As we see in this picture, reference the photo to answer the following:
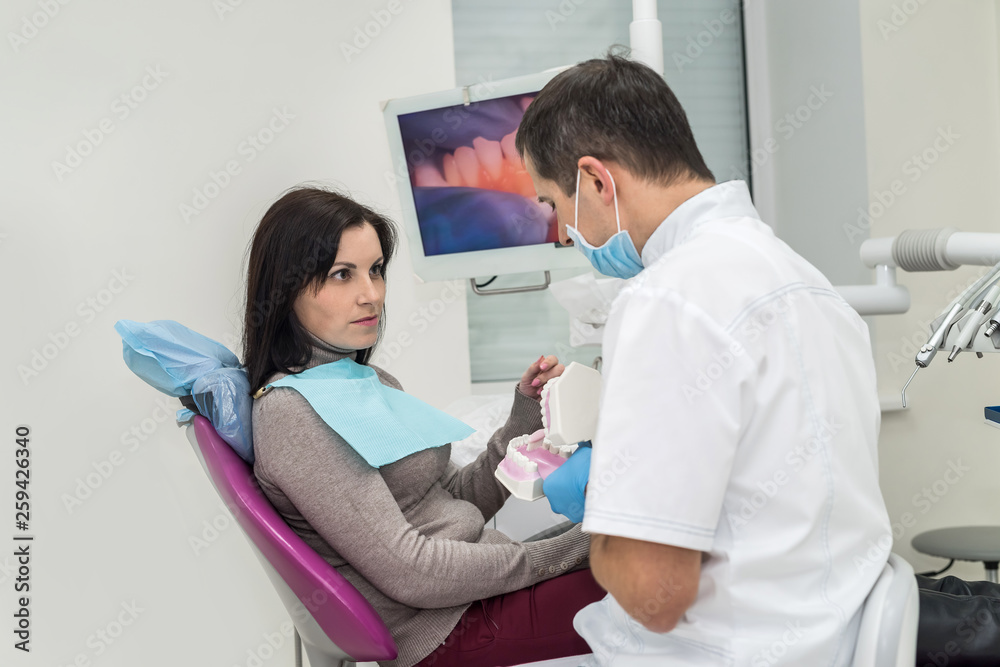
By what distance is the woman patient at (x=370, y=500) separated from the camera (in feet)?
3.79

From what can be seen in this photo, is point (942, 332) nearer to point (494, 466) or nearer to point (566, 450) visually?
point (566, 450)

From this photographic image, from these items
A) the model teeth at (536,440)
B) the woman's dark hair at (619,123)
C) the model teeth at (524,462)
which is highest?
the woman's dark hair at (619,123)

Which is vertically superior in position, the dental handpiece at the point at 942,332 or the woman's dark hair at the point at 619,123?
the woman's dark hair at the point at 619,123

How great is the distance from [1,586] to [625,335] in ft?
6.26

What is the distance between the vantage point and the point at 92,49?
203 centimetres

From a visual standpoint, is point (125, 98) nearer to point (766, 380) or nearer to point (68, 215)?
point (68, 215)

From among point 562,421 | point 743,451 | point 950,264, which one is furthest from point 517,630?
point 950,264

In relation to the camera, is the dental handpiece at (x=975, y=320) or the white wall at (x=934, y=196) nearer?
the dental handpiece at (x=975, y=320)

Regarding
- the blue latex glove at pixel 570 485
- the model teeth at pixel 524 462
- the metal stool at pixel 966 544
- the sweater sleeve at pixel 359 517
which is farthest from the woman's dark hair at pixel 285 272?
the metal stool at pixel 966 544

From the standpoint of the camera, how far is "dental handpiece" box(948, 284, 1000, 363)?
3.44 ft

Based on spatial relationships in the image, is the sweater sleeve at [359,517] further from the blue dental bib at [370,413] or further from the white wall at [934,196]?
the white wall at [934,196]

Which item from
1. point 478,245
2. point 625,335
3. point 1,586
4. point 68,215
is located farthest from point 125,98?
point 625,335

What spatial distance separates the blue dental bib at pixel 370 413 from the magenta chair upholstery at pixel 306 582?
0.15 metres

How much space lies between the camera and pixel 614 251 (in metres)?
1.05
